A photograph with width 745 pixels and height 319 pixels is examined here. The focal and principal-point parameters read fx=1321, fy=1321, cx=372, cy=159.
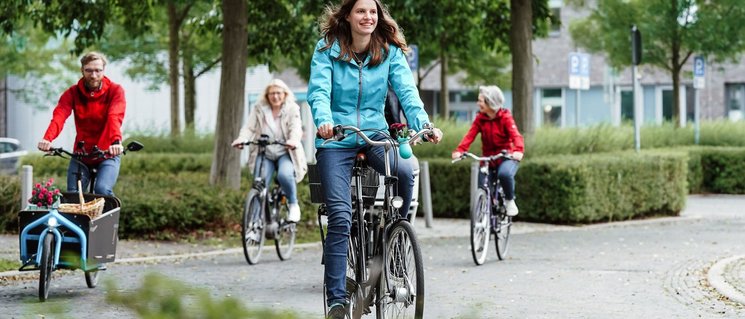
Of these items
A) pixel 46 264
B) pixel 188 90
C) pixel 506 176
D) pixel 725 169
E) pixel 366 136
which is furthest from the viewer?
pixel 188 90

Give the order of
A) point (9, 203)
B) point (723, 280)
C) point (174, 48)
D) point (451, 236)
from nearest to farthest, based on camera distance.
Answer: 1. point (723, 280)
2. point (9, 203)
3. point (451, 236)
4. point (174, 48)

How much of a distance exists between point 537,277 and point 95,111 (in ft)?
11.8

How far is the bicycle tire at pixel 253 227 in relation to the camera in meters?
11.1

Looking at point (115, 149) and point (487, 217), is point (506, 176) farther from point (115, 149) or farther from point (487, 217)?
point (115, 149)

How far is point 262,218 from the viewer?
37.6 ft

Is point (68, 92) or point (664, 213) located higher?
point (68, 92)

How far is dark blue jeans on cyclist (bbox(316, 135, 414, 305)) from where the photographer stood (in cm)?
611

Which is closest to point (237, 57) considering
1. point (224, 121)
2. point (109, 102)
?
point (224, 121)

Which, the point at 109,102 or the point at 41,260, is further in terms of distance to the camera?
the point at 109,102

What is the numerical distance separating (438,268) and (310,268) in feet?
3.52

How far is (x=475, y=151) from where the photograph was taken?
A: 1816cm

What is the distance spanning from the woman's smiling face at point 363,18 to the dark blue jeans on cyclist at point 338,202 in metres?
0.50

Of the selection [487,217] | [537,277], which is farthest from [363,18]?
[487,217]

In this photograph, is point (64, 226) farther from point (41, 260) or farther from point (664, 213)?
point (664, 213)
